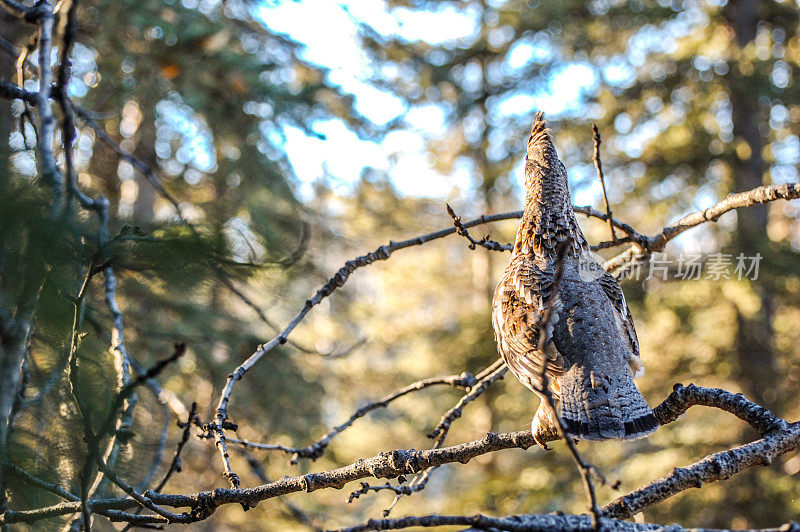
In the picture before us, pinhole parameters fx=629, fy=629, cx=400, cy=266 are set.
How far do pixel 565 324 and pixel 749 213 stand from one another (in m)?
8.08

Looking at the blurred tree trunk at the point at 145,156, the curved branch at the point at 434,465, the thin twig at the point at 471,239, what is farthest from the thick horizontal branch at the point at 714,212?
the blurred tree trunk at the point at 145,156

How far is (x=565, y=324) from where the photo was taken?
2.80 metres

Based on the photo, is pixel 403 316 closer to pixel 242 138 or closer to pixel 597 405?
pixel 242 138

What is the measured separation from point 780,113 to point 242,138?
8967 millimetres

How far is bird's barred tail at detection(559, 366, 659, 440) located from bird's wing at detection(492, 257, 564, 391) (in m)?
0.14

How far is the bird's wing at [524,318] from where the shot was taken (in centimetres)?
270

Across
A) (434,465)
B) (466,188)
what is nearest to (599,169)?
(434,465)

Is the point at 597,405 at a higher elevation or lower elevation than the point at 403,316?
lower

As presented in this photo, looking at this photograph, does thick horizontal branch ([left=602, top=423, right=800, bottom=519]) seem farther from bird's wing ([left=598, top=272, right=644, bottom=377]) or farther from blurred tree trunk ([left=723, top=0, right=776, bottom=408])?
blurred tree trunk ([left=723, top=0, right=776, bottom=408])

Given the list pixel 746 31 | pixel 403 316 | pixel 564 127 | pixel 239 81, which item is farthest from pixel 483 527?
pixel 403 316

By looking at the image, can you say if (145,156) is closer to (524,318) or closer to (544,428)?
(524,318)

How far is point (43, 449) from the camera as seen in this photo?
228 centimetres

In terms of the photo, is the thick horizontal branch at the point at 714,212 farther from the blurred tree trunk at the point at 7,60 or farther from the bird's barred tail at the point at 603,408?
the blurred tree trunk at the point at 7,60

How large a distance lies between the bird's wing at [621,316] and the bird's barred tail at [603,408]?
294 mm
